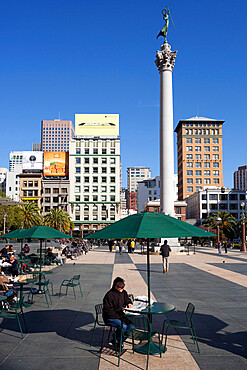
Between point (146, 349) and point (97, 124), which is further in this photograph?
point (97, 124)

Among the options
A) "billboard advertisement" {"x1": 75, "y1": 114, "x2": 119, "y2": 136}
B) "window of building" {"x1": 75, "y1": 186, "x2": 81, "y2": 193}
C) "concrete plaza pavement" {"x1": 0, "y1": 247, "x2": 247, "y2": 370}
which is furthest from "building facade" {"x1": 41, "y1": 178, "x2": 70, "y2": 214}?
"concrete plaza pavement" {"x1": 0, "y1": 247, "x2": 247, "y2": 370}

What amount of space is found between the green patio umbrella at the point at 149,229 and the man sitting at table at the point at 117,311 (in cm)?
124

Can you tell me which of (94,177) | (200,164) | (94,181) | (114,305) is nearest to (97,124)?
(94,177)

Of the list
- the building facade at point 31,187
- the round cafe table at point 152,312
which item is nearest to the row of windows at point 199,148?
the building facade at point 31,187

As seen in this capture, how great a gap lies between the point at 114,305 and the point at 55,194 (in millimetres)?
95592

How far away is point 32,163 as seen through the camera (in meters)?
108

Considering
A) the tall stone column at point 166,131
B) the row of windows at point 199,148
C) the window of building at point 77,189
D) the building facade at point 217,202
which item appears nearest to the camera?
the tall stone column at point 166,131

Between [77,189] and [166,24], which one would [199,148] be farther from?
[166,24]

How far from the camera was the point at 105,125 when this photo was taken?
102m

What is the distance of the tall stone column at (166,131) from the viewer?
4434cm

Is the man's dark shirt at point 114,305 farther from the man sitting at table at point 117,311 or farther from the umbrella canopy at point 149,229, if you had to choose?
the umbrella canopy at point 149,229

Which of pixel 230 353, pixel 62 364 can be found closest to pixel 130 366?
pixel 62 364

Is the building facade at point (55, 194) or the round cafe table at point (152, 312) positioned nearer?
the round cafe table at point (152, 312)

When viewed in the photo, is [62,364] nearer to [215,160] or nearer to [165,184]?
[165,184]
